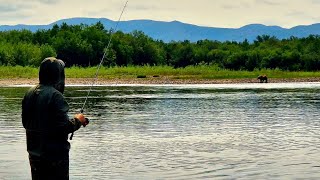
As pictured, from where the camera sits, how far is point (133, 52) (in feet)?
510

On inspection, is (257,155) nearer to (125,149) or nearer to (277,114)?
(125,149)

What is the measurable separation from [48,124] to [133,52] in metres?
148

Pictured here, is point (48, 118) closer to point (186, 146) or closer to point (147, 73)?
point (186, 146)

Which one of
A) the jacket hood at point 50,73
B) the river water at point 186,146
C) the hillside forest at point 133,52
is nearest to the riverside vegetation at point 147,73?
the hillside forest at point 133,52

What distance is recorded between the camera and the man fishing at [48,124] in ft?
26.3

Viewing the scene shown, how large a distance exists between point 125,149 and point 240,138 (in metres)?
4.39

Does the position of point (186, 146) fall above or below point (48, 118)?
below

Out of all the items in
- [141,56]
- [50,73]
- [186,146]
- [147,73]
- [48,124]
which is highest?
[50,73]

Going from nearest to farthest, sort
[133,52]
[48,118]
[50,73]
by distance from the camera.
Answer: [48,118] < [50,73] < [133,52]

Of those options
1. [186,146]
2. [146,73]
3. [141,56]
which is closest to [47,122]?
[186,146]

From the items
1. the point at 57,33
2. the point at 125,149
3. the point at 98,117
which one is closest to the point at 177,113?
the point at 98,117

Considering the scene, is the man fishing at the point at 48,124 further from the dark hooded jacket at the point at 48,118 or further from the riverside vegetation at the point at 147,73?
the riverside vegetation at the point at 147,73

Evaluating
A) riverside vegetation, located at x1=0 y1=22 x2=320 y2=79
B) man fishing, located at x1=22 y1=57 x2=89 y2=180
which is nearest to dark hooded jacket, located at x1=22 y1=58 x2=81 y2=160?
man fishing, located at x1=22 y1=57 x2=89 y2=180

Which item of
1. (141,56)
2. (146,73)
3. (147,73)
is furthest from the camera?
(141,56)
